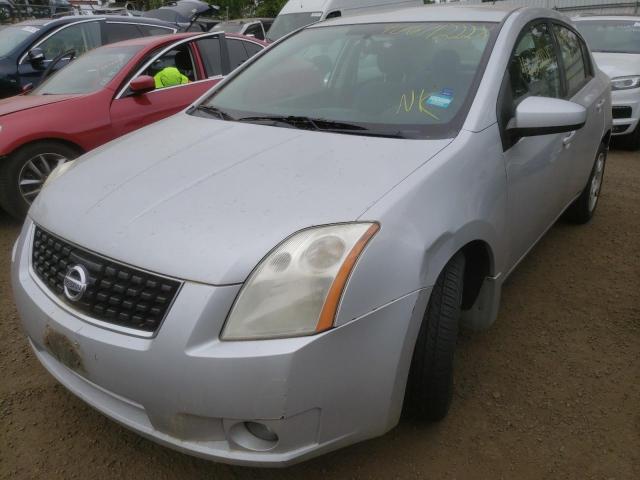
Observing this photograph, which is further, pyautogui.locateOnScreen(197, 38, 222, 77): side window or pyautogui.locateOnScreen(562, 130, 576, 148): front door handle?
pyautogui.locateOnScreen(197, 38, 222, 77): side window

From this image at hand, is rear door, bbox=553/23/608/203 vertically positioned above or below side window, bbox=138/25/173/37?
below

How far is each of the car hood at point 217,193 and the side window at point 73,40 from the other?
189 inches

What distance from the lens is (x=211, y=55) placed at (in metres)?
5.31

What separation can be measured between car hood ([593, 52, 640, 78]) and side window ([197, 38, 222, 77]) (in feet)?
15.5

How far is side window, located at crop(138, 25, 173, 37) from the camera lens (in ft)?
21.8

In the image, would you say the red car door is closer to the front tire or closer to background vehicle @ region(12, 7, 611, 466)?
background vehicle @ region(12, 7, 611, 466)

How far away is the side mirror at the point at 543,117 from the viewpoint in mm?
2145

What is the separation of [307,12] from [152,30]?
5.10 meters

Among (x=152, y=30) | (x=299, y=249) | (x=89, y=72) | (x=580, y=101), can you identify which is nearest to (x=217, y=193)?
(x=299, y=249)

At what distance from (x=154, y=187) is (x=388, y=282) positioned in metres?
0.91

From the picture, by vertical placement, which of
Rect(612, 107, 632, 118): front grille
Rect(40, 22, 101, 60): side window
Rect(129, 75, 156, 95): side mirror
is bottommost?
Rect(612, 107, 632, 118): front grille

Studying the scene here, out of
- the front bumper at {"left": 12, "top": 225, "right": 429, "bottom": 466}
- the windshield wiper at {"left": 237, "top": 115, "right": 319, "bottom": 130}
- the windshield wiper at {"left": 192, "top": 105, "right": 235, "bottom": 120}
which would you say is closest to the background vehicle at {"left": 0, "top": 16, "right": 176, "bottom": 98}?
the windshield wiper at {"left": 192, "top": 105, "right": 235, "bottom": 120}

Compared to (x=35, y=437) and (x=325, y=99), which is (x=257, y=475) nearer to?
(x=35, y=437)

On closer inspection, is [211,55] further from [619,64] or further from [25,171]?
[619,64]
